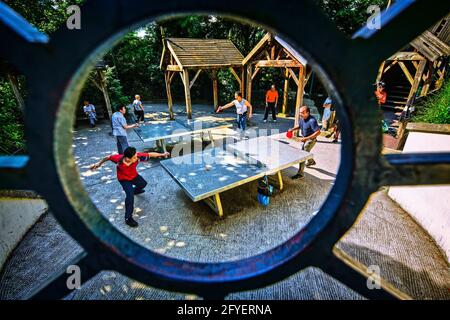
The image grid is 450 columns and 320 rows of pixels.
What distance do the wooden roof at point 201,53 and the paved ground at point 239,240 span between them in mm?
7722

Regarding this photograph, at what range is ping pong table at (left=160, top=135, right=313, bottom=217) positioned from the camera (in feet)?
15.3

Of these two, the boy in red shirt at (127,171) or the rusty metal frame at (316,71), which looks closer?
the rusty metal frame at (316,71)

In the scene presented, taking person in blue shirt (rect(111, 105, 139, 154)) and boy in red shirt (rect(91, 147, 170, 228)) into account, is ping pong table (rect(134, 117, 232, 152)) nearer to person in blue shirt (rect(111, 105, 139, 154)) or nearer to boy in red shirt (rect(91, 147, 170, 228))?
person in blue shirt (rect(111, 105, 139, 154))

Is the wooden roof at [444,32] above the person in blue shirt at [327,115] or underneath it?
above

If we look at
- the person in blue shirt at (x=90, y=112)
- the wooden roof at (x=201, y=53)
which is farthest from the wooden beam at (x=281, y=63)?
the person in blue shirt at (x=90, y=112)

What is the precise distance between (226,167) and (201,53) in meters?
9.20

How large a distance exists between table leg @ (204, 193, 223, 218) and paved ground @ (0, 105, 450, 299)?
0.15 meters

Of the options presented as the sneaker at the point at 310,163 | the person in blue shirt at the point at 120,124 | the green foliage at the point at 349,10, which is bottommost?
the sneaker at the point at 310,163

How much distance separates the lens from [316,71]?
1.06 m

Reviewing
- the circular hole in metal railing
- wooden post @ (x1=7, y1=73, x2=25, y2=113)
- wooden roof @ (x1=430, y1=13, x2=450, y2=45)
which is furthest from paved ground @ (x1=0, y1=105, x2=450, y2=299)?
wooden roof @ (x1=430, y1=13, x2=450, y2=45)

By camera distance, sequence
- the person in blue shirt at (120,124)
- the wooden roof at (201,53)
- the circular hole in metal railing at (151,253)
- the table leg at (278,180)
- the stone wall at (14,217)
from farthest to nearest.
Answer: the wooden roof at (201,53)
the person in blue shirt at (120,124)
the table leg at (278,180)
the stone wall at (14,217)
the circular hole in metal railing at (151,253)

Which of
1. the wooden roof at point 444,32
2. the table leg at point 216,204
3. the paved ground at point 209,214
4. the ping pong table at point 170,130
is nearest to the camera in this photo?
the paved ground at point 209,214

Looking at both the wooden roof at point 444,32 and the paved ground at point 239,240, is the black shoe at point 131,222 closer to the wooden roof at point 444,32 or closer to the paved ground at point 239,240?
the paved ground at point 239,240

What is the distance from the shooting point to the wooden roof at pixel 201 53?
38.3 feet
